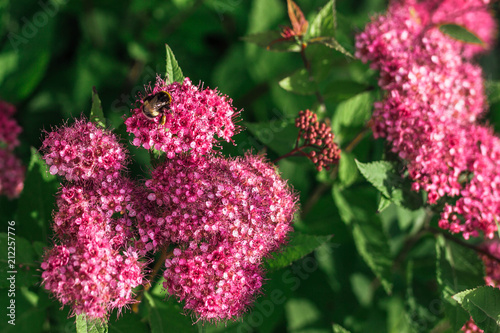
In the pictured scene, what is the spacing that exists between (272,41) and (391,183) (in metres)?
0.99

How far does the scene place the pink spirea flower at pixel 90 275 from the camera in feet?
5.28

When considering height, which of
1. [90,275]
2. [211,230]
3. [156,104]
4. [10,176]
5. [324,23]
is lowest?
[10,176]

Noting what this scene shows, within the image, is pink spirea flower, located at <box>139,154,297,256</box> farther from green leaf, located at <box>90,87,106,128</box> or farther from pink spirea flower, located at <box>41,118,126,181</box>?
green leaf, located at <box>90,87,106,128</box>

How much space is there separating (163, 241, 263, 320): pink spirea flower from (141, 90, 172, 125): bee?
1.88 ft

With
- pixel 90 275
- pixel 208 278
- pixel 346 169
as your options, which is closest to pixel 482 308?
pixel 346 169

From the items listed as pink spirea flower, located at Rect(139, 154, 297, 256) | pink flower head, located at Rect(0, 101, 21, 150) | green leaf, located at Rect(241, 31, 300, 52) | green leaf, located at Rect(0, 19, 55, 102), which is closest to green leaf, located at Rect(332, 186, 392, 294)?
pink spirea flower, located at Rect(139, 154, 297, 256)

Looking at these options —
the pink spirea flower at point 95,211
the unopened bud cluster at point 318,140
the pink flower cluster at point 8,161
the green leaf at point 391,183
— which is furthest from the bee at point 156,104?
the pink flower cluster at point 8,161

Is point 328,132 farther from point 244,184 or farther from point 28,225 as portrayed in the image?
point 28,225

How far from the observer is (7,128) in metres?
2.87

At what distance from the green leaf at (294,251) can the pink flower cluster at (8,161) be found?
1809mm

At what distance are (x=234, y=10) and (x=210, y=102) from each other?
7.02ft

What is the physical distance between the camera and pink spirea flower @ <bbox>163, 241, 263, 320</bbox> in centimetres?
173

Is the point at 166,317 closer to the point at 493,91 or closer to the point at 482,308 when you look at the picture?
the point at 482,308

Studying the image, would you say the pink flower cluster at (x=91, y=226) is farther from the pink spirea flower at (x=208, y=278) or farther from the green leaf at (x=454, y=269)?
the green leaf at (x=454, y=269)
